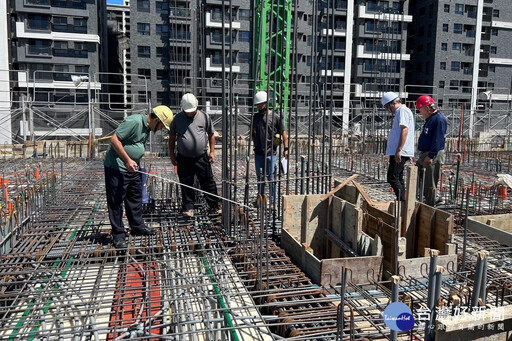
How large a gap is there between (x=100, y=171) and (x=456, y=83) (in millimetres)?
36117

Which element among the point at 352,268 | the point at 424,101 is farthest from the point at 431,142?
the point at 352,268

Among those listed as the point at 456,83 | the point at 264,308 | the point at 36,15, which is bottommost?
the point at 264,308

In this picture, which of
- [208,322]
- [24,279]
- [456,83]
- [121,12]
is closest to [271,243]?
[208,322]

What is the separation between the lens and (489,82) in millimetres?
38969

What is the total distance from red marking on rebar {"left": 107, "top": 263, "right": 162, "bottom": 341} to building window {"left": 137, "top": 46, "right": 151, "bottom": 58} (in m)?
31.3

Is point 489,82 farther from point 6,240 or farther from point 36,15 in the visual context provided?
point 6,240

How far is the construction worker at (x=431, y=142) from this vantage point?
5449 millimetres

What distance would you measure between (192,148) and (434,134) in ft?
10.3

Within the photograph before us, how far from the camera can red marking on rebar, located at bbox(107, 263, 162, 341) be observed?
274cm

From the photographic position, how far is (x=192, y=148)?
5.08 m

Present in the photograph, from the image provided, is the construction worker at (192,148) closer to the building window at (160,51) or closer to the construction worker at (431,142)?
the construction worker at (431,142)

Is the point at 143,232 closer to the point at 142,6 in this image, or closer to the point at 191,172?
the point at 191,172

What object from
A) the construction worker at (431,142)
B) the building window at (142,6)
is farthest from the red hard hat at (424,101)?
the building window at (142,6)

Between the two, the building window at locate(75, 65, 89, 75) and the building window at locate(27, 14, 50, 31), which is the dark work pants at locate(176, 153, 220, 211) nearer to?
the building window at locate(75, 65, 89, 75)
